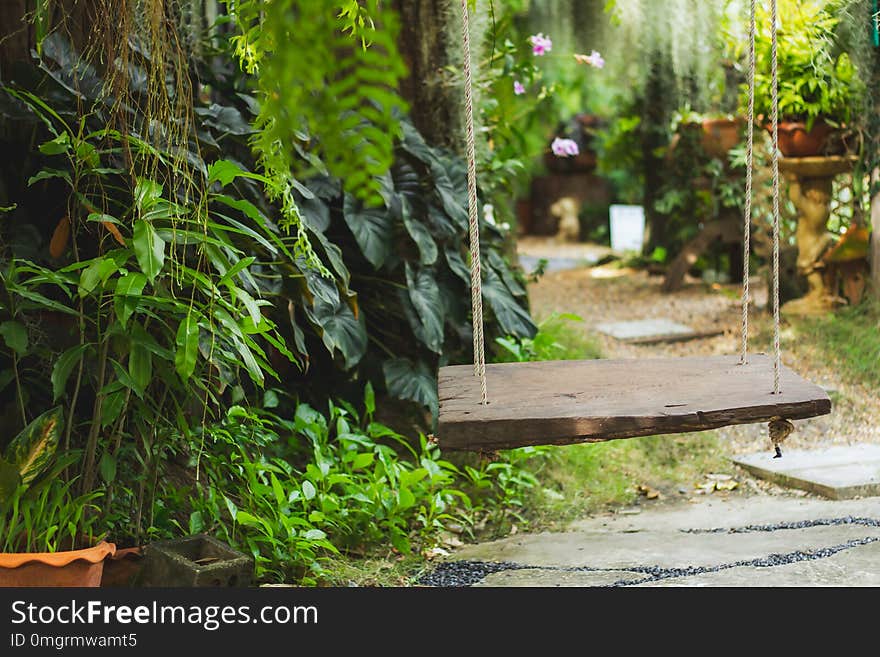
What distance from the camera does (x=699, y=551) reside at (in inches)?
101

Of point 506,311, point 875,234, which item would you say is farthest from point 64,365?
point 875,234

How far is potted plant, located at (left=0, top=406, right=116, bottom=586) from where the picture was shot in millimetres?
1971

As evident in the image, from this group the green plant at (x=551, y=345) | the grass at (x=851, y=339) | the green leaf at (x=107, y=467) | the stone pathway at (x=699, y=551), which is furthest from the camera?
the grass at (x=851, y=339)

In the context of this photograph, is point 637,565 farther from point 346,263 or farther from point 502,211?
point 502,211

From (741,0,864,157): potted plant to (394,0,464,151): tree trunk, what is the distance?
1.48m

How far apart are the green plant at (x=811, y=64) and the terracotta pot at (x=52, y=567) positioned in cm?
338

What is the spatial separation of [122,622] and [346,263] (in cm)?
150

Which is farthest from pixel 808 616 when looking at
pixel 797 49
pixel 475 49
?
pixel 797 49

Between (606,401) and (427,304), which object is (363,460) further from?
(606,401)

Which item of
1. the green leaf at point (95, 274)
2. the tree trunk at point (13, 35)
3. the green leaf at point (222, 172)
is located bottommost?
the green leaf at point (95, 274)

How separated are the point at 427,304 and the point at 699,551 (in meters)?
1.08

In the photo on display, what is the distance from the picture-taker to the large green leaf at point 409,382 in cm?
303

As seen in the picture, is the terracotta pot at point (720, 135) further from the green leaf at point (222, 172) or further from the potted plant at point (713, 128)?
the green leaf at point (222, 172)

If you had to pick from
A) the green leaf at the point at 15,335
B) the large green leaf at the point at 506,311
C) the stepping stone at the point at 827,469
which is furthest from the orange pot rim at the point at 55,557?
the stepping stone at the point at 827,469
